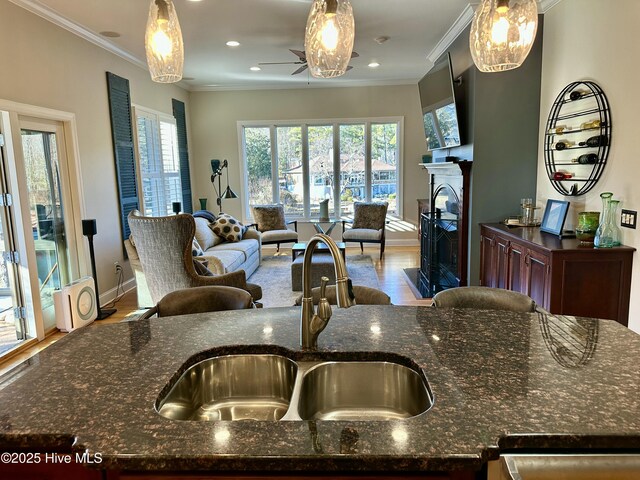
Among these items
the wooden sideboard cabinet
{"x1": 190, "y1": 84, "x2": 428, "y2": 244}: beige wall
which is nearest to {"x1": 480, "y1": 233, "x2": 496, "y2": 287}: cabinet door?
the wooden sideboard cabinet

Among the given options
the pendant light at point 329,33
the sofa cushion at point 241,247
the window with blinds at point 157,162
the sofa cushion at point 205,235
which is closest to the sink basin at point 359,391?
the pendant light at point 329,33

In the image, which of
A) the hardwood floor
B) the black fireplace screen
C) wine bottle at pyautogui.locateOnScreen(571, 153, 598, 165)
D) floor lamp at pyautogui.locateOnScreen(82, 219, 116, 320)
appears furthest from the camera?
the black fireplace screen

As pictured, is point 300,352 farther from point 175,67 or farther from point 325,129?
point 325,129

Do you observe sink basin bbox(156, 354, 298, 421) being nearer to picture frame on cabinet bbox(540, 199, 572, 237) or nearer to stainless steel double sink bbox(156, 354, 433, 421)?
stainless steel double sink bbox(156, 354, 433, 421)

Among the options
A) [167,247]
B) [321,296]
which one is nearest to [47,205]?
[167,247]

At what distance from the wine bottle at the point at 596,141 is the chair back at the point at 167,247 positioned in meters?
3.02

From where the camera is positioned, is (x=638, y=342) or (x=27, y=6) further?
(x=27, y=6)

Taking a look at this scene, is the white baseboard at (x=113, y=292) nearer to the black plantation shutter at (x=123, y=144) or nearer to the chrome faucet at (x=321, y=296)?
the black plantation shutter at (x=123, y=144)

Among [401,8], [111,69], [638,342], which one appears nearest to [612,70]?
[401,8]

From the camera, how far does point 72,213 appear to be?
4.60 meters

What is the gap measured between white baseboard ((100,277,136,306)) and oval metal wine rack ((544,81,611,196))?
4770mm

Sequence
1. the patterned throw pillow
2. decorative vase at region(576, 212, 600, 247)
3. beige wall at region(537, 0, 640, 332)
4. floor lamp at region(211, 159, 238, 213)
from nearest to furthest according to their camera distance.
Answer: beige wall at region(537, 0, 640, 332) < decorative vase at region(576, 212, 600, 247) < the patterned throw pillow < floor lamp at region(211, 159, 238, 213)

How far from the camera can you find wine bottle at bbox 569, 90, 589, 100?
3.35 m

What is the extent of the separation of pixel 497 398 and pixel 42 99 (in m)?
4.53
